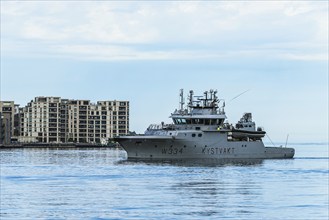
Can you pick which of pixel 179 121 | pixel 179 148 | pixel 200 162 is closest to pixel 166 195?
pixel 200 162

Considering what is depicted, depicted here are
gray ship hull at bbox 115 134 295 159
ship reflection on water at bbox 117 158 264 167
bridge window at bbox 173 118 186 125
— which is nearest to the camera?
ship reflection on water at bbox 117 158 264 167

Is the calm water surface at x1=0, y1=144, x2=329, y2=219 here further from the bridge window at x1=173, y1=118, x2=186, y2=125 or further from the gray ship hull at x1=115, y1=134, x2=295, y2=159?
the bridge window at x1=173, y1=118, x2=186, y2=125

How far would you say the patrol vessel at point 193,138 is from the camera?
10788cm

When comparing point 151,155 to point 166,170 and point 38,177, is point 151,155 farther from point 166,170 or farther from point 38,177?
point 38,177

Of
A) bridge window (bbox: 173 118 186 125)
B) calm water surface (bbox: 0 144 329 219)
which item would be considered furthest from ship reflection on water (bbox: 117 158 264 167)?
calm water surface (bbox: 0 144 329 219)

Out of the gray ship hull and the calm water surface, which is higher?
the gray ship hull

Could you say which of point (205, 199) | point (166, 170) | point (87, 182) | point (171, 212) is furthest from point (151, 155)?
point (171, 212)

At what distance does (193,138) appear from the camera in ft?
356

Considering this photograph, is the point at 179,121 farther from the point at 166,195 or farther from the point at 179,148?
the point at 166,195

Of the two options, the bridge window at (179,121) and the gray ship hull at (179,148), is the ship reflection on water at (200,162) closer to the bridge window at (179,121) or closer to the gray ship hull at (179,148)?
the gray ship hull at (179,148)

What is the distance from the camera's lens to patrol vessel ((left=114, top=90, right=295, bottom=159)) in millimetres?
107875

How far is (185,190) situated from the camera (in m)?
59.6

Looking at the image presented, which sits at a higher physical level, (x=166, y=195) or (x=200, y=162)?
(x=200, y=162)

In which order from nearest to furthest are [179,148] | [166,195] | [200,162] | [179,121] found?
[166,195], [200,162], [179,148], [179,121]
